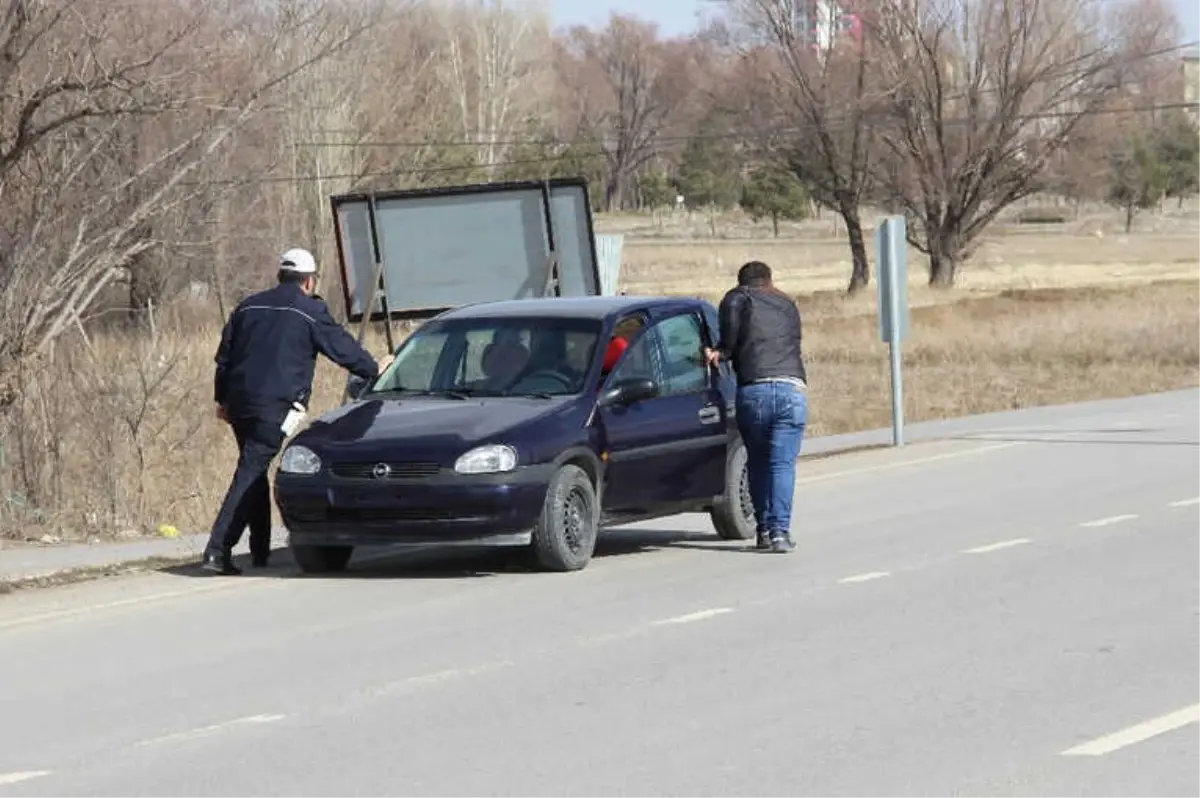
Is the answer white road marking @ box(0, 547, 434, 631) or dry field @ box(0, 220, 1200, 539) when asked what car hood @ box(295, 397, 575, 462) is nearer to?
white road marking @ box(0, 547, 434, 631)

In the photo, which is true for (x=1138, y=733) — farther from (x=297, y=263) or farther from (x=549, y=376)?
(x=297, y=263)

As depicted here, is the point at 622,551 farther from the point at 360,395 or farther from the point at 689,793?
the point at 689,793

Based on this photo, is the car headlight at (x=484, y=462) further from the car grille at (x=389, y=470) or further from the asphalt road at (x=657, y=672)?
the asphalt road at (x=657, y=672)

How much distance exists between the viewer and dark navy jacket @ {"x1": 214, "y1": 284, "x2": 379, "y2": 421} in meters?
13.3

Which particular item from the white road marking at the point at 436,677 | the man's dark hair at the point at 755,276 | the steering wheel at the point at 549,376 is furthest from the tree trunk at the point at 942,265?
the white road marking at the point at 436,677

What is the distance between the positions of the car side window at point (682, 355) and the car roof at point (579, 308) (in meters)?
0.11

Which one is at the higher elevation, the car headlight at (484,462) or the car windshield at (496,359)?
the car windshield at (496,359)

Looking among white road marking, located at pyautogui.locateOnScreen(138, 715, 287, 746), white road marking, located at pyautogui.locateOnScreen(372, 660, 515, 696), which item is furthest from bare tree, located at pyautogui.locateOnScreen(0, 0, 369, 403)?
white road marking, located at pyautogui.locateOnScreen(138, 715, 287, 746)

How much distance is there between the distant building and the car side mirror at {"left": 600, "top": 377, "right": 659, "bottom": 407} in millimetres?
60164

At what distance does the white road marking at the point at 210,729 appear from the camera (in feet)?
27.1

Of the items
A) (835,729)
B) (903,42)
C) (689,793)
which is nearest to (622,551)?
(835,729)

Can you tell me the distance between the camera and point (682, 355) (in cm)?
1439

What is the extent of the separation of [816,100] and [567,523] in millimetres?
61832

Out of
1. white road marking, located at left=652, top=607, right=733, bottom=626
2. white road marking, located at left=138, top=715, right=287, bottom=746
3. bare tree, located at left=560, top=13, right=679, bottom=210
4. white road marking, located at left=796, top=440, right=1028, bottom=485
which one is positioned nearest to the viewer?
white road marking, located at left=138, top=715, right=287, bottom=746
